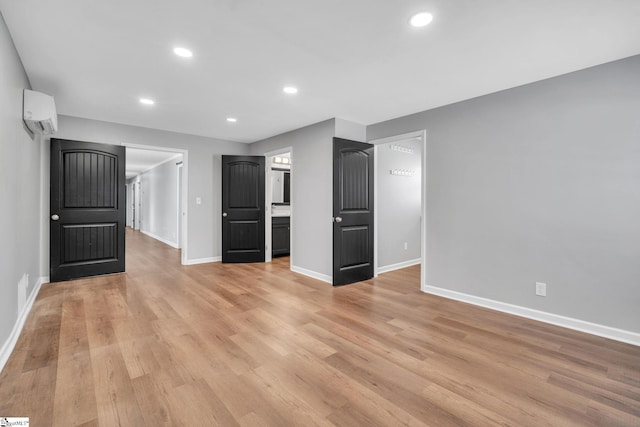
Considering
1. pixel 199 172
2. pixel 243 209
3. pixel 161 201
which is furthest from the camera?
pixel 161 201

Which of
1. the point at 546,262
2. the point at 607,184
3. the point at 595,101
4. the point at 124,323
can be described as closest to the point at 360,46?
the point at 595,101

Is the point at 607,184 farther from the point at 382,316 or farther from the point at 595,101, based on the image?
the point at 382,316

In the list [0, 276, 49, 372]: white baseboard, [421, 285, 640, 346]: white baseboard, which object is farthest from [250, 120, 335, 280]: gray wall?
[0, 276, 49, 372]: white baseboard

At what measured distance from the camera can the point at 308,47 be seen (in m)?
2.31

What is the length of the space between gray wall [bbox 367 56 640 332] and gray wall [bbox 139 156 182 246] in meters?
6.46

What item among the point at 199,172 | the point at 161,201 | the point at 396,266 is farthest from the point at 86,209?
the point at 396,266

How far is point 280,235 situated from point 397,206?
8.61 feet

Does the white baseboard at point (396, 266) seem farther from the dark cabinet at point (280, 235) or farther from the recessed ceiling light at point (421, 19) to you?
the recessed ceiling light at point (421, 19)

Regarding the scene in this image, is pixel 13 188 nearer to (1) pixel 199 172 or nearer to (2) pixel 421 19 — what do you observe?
(1) pixel 199 172

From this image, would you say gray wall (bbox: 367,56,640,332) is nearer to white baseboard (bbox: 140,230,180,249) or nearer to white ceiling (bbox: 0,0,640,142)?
white ceiling (bbox: 0,0,640,142)

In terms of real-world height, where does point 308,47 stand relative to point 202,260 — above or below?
above

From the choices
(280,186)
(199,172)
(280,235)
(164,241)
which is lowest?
(164,241)

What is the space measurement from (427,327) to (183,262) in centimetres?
444

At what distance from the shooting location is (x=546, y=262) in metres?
2.84
